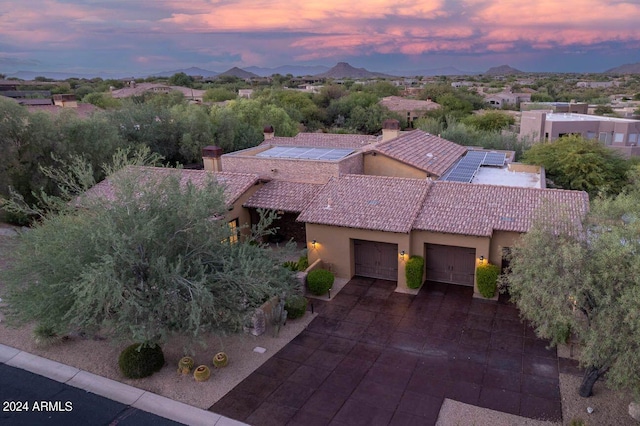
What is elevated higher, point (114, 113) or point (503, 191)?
point (114, 113)

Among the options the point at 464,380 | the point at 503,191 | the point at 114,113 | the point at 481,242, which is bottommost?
the point at 464,380

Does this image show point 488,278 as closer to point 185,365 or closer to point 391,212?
point 391,212

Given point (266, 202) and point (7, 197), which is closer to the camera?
point (266, 202)

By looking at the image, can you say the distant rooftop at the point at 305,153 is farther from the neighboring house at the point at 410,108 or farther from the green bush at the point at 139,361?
the neighboring house at the point at 410,108

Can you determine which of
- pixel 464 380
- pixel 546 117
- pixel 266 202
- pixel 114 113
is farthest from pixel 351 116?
pixel 464 380

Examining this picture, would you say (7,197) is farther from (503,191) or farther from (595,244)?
(595,244)

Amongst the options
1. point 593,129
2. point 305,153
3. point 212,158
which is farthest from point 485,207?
point 593,129

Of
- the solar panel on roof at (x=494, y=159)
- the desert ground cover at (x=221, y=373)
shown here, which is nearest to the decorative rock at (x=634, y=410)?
the desert ground cover at (x=221, y=373)
